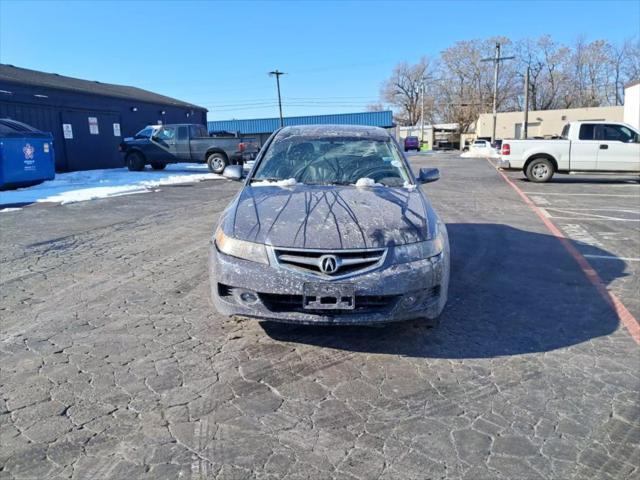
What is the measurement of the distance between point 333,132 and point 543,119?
199 feet

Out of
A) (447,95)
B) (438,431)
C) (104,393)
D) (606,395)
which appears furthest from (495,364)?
(447,95)

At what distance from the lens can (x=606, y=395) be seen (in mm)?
2980

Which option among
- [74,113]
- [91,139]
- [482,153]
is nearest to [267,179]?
[74,113]

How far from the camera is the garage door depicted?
2134 centimetres

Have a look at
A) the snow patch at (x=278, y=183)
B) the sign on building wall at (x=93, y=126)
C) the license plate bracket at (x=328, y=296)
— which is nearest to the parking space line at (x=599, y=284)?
the license plate bracket at (x=328, y=296)

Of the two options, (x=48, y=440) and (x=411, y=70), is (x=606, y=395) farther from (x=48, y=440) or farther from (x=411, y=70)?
(x=411, y=70)

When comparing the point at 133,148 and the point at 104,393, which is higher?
the point at 133,148

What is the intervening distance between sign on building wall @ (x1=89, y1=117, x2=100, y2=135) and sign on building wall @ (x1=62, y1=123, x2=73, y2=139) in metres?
1.32

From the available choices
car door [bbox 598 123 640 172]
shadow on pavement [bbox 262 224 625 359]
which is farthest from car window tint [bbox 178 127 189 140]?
shadow on pavement [bbox 262 224 625 359]

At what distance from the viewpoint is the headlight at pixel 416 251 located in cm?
327

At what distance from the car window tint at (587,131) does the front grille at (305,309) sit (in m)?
15.1

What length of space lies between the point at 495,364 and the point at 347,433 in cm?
134

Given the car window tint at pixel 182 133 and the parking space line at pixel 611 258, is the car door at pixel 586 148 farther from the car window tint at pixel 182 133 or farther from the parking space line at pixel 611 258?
the car window tint at pixel 182 133

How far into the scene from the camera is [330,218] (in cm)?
354
